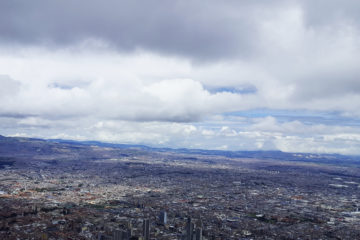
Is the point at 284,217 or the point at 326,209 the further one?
the point at 326,209

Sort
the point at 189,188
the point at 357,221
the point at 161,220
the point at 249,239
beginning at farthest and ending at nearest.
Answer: the point at 189,188, the point at 357,221, the point at 161,220, the point at 249,239

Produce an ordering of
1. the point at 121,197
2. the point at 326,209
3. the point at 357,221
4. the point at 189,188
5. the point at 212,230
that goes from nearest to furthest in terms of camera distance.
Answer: the point at 212,230
the point at 357,221
the point at 326,209
the point at 121,197
the point at 189,188

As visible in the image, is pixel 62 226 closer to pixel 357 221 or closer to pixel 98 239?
pixel 98 239

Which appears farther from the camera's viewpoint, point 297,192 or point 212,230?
point 297,192

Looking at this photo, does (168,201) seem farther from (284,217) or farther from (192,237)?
(192,237)

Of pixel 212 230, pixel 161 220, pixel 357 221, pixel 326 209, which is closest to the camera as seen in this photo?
pixel 212 230

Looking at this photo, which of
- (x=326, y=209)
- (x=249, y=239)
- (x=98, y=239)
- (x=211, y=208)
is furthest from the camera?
(x=326, y=209)

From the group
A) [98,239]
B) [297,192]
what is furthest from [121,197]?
[297,192]

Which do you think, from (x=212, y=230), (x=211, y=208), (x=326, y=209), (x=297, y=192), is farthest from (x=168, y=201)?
(x=297, y=192)
